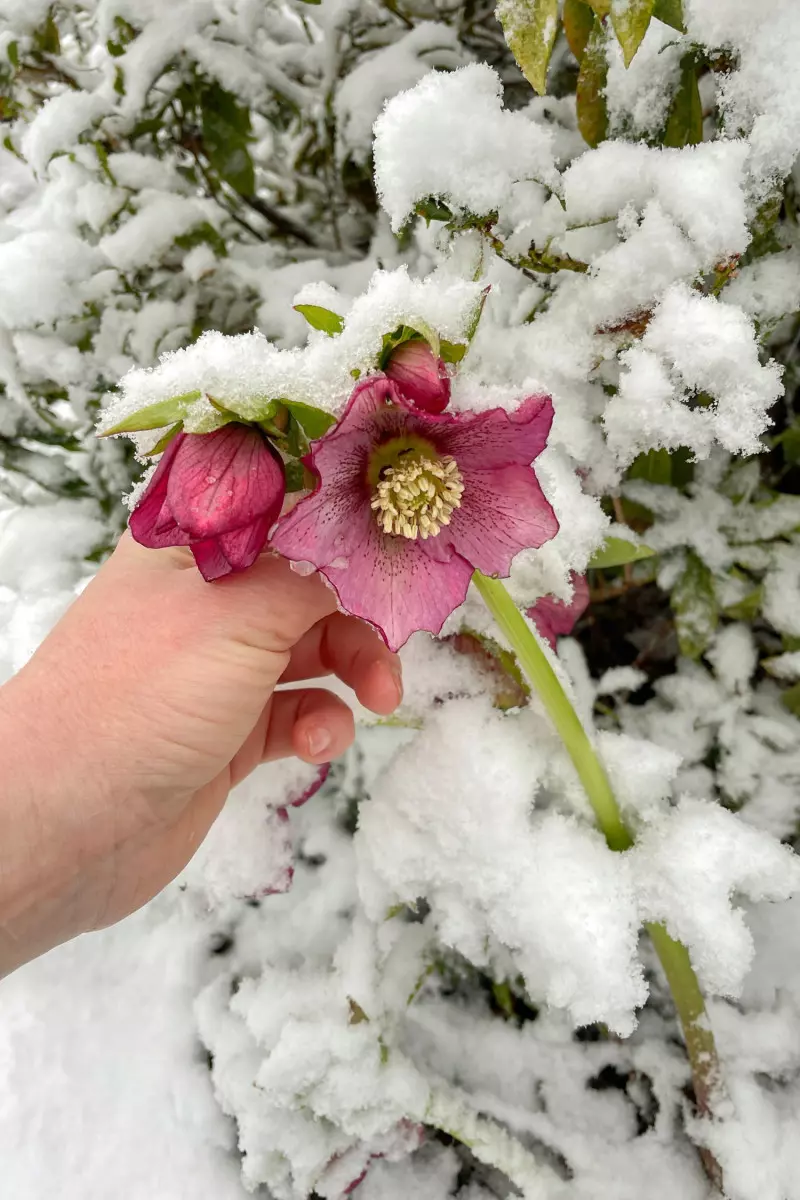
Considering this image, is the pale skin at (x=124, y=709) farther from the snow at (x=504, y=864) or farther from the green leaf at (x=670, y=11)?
the green leaf at (x=670, y=11)

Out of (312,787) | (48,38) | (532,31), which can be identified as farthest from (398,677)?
(48,38)

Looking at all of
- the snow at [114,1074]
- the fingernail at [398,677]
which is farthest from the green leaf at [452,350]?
the snow at [114,1074]

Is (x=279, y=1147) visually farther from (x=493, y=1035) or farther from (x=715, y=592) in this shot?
(x=715, y=592)

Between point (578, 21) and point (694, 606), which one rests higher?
point (578, 21)

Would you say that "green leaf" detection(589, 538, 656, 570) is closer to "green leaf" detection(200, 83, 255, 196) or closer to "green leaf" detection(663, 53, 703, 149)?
"green leaf" detection(663, 53, 703, 149)

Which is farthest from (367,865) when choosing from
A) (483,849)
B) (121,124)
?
(121,124)

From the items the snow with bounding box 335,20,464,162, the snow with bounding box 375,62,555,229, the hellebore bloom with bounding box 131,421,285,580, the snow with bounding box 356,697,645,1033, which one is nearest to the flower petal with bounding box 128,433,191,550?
the hellebore bloom with bounding box 131,421,285,580

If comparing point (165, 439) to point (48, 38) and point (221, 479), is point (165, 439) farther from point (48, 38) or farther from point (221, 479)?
point (48, 38)
